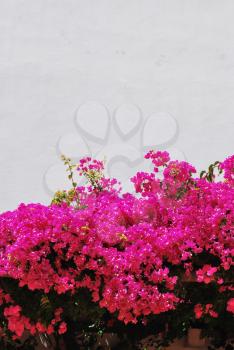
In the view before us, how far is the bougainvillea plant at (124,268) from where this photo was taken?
2756 millimetres

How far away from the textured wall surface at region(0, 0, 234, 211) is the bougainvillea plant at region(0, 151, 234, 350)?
3.51 m

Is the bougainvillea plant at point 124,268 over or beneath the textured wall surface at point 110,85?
beneath

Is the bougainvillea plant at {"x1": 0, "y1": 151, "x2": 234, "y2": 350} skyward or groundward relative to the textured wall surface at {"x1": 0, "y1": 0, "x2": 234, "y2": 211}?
groundward

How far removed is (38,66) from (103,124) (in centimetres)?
95

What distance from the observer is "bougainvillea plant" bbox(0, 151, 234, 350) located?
2.76 metres

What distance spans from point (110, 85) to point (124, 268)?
4.17 m

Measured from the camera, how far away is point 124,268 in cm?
275

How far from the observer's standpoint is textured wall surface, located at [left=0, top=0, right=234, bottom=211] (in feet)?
21.6

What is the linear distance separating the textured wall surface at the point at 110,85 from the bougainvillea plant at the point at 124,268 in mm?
3510

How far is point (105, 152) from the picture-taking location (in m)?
6.61

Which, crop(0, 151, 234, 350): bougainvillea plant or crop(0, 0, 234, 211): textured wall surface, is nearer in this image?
crop(0, 151, 234, 350): bougainvillea plant

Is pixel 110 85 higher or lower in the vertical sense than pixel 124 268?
higher

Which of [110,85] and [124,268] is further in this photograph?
[110,85]

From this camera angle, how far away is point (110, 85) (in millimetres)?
6707
